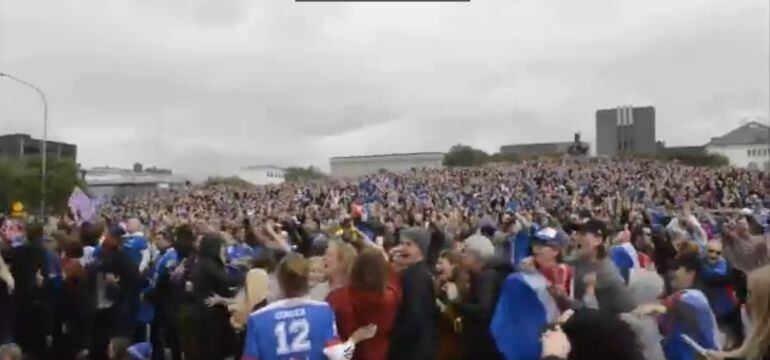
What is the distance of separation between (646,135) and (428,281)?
84072 mm

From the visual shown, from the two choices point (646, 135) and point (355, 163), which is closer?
point (646, 135)

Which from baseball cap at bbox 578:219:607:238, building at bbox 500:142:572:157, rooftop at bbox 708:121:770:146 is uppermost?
rooftop at bbox 708:121:770:146

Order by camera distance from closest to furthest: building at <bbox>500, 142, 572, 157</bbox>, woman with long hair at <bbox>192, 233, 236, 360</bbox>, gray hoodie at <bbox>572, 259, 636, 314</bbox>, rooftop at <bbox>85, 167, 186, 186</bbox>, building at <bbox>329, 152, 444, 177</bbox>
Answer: gray hoodie at <bbox>572, 259, 636, 314</bbox>, woman with long hair at <bbox>192, 233, 236, 360</bbox>, rooftop at <bbox>85, 167, 186, 186</bbox>, building at <bbox>500, 142, 572, 157</bbox>, building at <bbox>329, 152, 444, 177</bbox>

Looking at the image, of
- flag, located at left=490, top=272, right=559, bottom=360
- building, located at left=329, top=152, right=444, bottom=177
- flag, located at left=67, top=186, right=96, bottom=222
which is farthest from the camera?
building, located at left=329, top=152, right=444, bottom=177

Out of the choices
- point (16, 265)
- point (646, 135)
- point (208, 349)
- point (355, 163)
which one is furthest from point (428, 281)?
point (355, 163)

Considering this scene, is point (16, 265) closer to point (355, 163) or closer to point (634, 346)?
point (634, 346)

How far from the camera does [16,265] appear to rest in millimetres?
8859

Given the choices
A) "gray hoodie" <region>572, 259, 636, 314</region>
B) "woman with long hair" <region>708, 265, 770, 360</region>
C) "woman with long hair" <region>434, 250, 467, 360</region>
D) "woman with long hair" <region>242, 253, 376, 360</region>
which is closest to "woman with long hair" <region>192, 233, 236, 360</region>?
"woman with long hair" <region>434, 250, 467, 360</region>

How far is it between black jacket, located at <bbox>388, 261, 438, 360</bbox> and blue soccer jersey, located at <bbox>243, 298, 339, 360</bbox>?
3.00 ft

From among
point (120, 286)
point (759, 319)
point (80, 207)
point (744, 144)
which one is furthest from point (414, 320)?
point (744, 144)

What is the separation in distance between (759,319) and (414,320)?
2.59 meters

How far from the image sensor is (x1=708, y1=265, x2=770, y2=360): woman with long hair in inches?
142

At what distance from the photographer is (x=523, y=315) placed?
5742mm

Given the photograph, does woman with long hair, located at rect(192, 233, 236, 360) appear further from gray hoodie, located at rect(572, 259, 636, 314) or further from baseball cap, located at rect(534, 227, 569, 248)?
gray hoodie, located at rect(572, 259, 636, 314)
